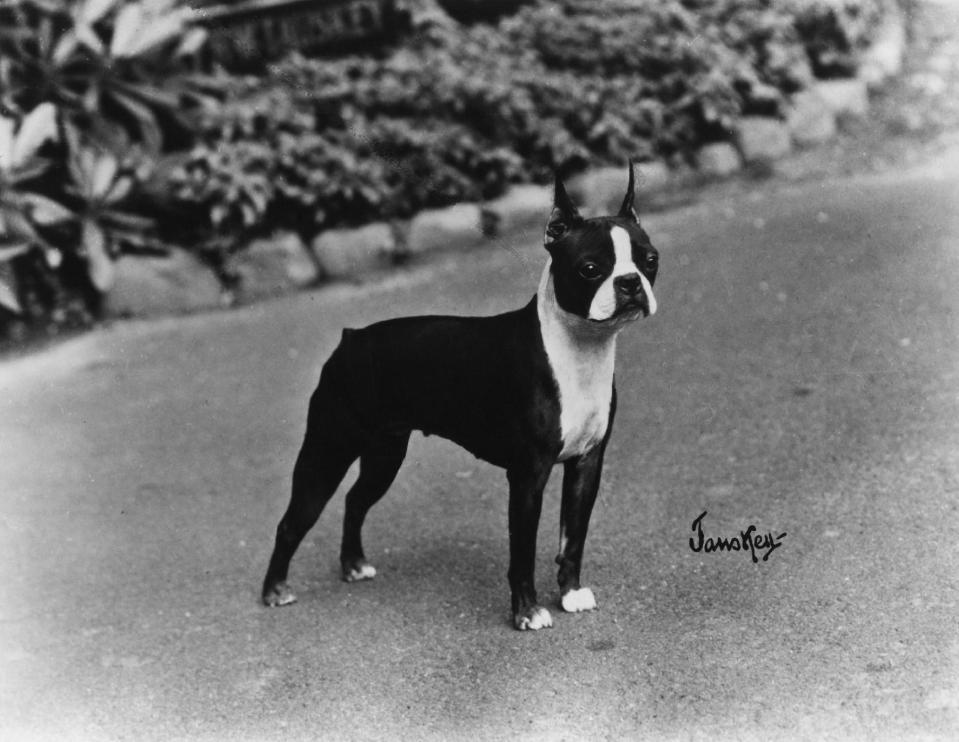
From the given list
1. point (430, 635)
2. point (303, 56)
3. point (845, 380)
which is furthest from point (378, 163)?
point (430, 635)

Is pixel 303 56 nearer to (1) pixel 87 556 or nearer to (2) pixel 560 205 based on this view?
(1) pixel 87 556

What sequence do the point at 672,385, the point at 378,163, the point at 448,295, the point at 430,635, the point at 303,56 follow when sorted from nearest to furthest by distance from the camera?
the point at 430,635
the point at 672,385
the point at 448,295
the point at 378,163
the point at 303,56

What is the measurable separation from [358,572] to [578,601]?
2.67ft

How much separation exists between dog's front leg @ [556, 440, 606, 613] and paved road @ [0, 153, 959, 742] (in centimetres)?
8

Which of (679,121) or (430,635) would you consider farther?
(679,121)

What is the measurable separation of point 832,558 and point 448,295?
298 cm

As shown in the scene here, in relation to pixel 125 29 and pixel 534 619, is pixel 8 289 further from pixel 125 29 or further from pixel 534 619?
pixel 534 619

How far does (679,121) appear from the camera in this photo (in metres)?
8.53

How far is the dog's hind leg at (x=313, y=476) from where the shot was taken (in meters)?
3.76

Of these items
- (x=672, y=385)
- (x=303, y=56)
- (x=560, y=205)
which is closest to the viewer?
(x=560, y=205)

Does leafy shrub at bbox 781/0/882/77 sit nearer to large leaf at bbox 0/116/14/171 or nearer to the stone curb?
the stone curb

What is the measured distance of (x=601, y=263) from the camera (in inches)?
124

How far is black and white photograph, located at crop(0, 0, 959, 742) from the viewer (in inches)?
138

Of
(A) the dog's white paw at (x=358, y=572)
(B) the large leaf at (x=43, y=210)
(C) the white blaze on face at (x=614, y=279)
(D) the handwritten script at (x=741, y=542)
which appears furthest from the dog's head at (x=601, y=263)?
(B) the large leaf at (x=43, y=210)
